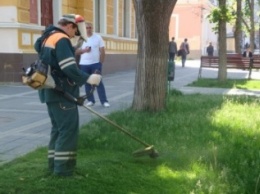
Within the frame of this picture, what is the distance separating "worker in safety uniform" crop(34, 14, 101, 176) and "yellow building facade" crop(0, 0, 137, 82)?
31.8 feet

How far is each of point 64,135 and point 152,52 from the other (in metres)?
4.07

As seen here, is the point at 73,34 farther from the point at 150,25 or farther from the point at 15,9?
the point at 15,9

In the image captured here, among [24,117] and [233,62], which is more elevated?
[233,62]

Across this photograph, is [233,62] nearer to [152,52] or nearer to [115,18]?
[115,18]

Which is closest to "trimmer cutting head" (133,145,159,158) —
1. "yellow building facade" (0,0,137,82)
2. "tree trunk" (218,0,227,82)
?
"yellow building facade" (0,0,137,82)

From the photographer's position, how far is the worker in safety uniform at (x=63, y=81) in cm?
436

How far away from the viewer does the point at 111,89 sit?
46.9 feet

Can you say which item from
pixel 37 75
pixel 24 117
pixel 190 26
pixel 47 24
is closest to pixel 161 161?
pixel 37 75

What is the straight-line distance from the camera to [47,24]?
16.9 metres

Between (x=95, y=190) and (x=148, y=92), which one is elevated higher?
(x=148, y=92)

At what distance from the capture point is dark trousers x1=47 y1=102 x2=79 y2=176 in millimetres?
4531

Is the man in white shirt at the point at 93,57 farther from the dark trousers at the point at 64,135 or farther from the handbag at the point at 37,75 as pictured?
the handbag at the point at 37,75

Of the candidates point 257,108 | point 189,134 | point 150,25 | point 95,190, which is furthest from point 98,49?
point 95,190

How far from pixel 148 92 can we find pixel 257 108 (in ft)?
6.92
